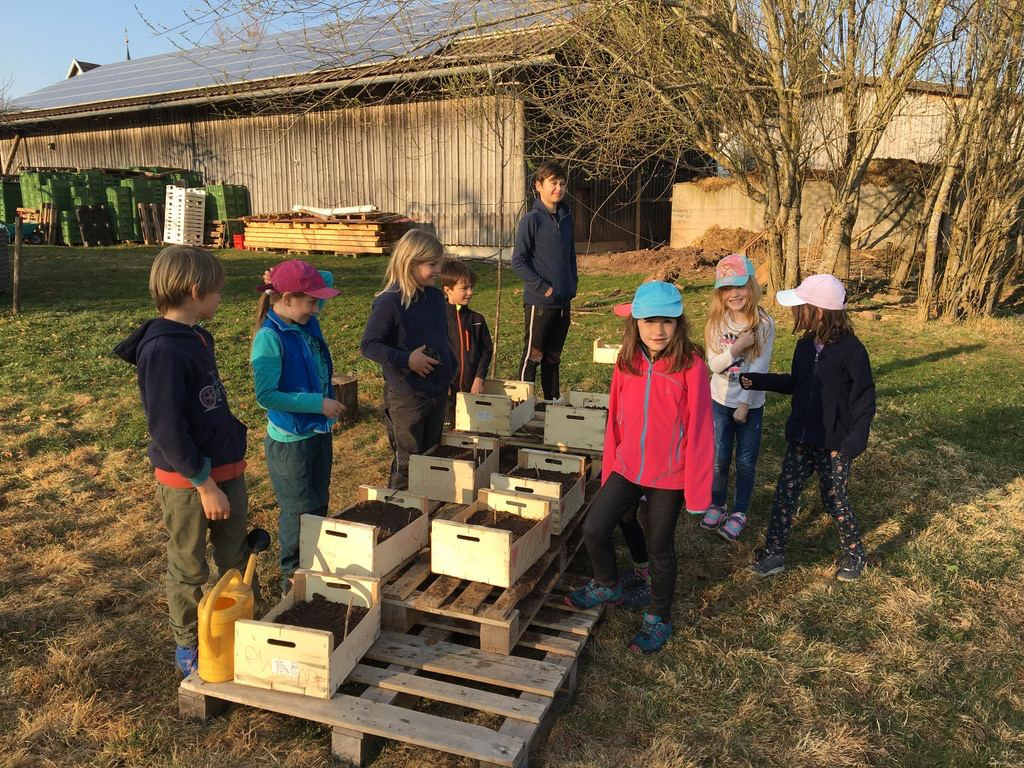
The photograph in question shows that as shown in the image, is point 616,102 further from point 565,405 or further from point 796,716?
point 796,716

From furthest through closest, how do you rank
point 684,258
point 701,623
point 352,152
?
point 352,152
point 684,258
point 701,623

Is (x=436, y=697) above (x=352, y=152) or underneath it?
underneath

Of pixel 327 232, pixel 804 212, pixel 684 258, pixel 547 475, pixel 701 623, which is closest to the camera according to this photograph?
pixel 701 623

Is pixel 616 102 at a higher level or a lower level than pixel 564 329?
higher

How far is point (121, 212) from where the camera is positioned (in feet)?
69.9

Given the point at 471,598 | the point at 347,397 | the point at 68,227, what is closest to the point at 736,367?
the point at 471,598

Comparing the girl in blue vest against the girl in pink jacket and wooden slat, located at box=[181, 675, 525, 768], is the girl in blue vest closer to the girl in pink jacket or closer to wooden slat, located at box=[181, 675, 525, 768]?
wooden slat, located at box=[181, 675, 525, 768]

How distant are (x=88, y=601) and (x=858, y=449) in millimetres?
4069

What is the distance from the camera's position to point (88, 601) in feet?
12.8

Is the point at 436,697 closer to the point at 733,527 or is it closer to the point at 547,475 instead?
the point at 547,475

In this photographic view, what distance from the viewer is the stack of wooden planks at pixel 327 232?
17781 millimetres

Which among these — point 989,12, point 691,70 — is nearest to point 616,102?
point 691,70

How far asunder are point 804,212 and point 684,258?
299cm

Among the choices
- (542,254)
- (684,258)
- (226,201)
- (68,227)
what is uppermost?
(226,201)
